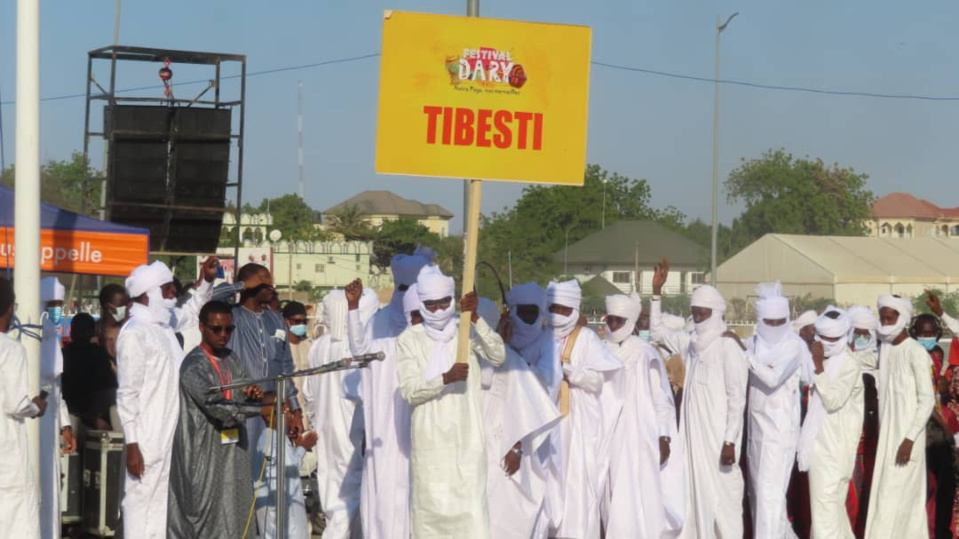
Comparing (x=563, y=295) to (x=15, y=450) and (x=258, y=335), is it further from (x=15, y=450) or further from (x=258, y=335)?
(x=15, y=450)

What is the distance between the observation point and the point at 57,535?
27.7ft

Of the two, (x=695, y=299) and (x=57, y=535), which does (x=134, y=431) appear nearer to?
(x=57, y=535)

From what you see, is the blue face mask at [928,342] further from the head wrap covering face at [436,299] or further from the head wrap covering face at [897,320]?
the head wrap covering face at [436,299]

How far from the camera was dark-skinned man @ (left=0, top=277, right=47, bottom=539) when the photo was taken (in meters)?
7.14

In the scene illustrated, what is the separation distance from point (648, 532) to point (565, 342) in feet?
4.78

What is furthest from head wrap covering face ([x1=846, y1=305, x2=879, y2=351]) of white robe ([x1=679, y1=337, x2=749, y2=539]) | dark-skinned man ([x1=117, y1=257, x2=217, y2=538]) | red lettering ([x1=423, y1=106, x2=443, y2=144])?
dark-skinned man ([x1=117, y1=257, x2=217, y2=538])

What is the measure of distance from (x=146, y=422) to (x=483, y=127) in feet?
8.25

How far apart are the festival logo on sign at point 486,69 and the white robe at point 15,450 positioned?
267cm

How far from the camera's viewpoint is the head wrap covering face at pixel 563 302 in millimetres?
9523

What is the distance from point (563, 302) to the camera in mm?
9508

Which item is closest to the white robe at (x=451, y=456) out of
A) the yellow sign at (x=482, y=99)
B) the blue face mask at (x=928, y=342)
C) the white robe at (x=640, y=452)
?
the yellow sign at (x=482, y=99)

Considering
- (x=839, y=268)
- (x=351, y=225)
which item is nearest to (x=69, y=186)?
(x=839, y=268)

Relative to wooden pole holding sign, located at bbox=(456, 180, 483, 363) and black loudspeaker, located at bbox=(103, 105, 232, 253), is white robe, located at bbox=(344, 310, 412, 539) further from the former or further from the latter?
black loudspeaker, located at bbox=(103, 105, 232, 253)

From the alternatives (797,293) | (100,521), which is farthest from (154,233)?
(797,293)
